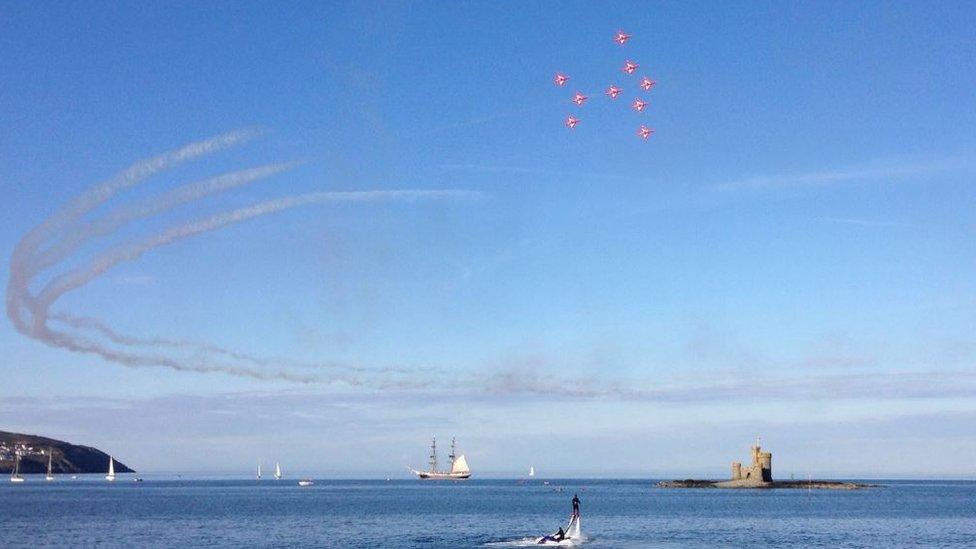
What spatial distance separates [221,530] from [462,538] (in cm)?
3955

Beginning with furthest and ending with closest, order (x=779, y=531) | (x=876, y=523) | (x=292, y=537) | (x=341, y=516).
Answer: (x=341, y=516) → (x=876, y=523) → (x=779, y=531) → (x=292, y=537)

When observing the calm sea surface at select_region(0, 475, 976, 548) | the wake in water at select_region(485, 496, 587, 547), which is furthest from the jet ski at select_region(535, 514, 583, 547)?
the calm sea surface at select_region(0, 475, 976, 548)

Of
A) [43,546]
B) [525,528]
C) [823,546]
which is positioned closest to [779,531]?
[823,546]

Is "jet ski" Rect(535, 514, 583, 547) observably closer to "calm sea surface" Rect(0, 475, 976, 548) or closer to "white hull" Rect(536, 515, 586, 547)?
"white hull" Rect(536, 515, 586, 547)

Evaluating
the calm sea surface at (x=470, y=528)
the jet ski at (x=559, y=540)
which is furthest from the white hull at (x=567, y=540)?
the calm sea surface at (x=470, y=528)

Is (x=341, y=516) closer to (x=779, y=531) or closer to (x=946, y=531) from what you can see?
(x=779, y=531)

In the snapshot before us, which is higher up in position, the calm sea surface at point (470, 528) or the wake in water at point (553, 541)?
the wake in water at point (553, 541)

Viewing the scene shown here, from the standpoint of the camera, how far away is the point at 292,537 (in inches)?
5049

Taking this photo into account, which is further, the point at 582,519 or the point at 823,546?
the point at 582,519

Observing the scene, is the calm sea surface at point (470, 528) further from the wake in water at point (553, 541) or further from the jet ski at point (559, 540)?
the jet ski at point (559, 540)

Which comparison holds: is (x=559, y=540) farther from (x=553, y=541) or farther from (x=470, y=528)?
(x=470, y=528)

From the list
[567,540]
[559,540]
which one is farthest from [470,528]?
[559,540]

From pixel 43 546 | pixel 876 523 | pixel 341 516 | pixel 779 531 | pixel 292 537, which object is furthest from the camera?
pixel 341 516

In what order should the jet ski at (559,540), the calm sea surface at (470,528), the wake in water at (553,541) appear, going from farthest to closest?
1. the calm sea surface at (470,528)
2. the wake in water at (553,541)
3. the jet ski at (559,540)
